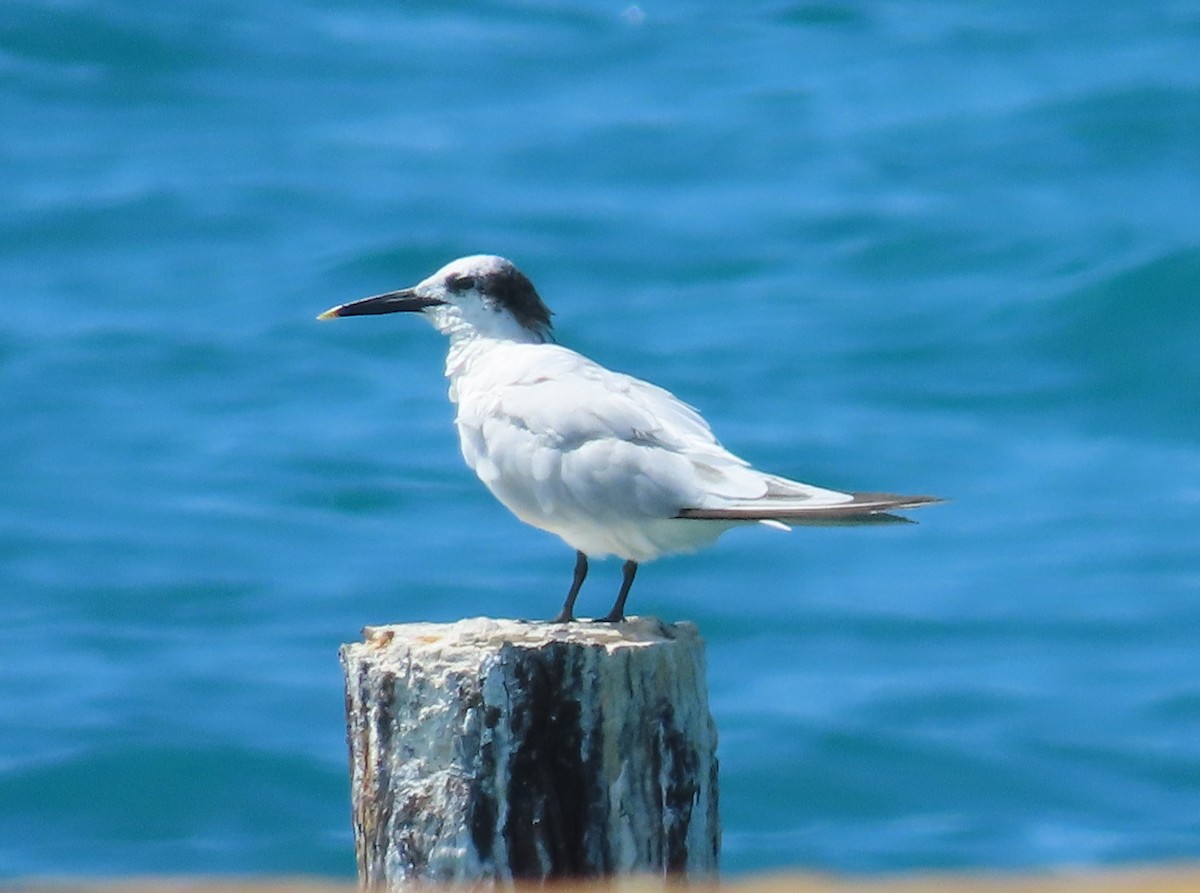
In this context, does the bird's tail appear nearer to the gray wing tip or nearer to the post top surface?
the gray wing tip

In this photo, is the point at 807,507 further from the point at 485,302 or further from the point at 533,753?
the point at 485,302

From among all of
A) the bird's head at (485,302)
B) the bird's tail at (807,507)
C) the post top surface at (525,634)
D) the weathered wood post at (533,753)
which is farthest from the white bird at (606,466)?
the weathered wood post at (533,753)

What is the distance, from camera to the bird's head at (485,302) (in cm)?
603

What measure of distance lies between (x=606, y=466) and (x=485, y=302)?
102cm

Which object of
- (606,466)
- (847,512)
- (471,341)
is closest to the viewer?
(847,512)

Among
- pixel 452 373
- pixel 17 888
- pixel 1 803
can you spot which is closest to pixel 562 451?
pixel 452 373

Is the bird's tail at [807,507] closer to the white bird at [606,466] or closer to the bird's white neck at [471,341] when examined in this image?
the white bird at [606,466]

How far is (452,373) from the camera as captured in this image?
604cm

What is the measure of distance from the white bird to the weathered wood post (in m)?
0.62

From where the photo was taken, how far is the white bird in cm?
498

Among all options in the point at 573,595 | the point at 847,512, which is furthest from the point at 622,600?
the point at 847,512

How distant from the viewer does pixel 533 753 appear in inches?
163

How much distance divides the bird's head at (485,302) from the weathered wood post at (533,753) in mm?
1894

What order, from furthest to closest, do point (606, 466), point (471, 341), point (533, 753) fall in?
point (471, 341)
point (606, 466)
point (533, 753)
